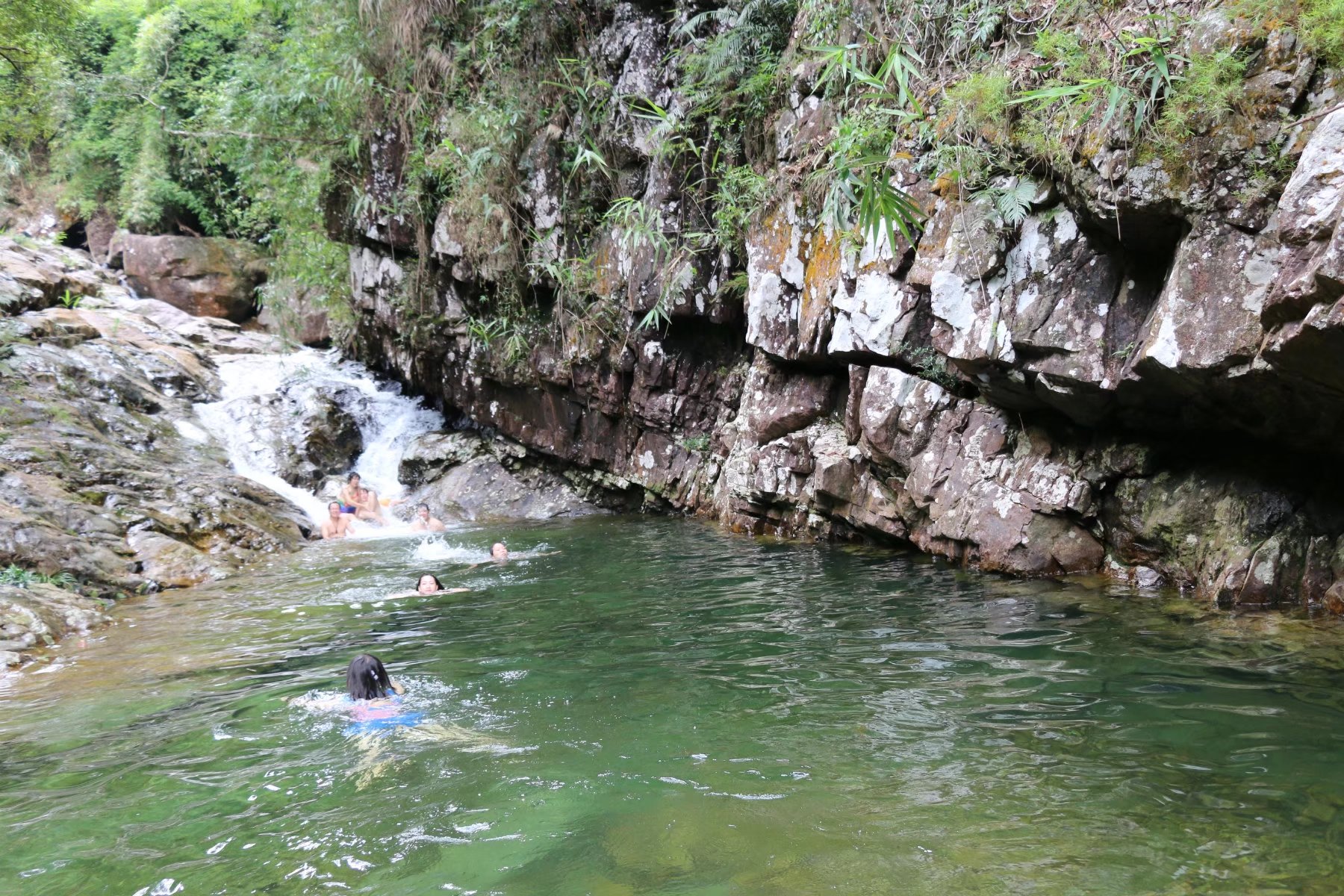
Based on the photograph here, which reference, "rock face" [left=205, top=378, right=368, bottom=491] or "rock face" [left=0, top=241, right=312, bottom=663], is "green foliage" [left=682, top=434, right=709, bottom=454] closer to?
"rock face" [left=0, top=241, right=312, bottom=663]

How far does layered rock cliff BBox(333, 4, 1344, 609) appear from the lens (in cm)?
574

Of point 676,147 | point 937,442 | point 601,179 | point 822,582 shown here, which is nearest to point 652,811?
point 822,582

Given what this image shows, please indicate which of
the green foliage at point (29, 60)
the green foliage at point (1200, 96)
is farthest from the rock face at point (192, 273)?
the green foliage at point (1200, 96)

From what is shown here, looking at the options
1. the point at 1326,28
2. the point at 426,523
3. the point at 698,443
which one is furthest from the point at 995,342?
the point at 426,523

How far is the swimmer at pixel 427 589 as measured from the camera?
27.8ft

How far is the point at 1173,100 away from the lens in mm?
6023

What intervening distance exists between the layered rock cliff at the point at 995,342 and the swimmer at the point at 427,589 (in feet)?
13.7

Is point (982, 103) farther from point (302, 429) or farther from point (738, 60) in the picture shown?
point (302, 429)

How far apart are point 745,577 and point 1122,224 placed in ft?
14.7

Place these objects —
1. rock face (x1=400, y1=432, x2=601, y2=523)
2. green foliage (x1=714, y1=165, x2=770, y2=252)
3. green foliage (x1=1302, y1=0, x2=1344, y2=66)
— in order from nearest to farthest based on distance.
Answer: green foliage (x1=1302, y1=0, x2=1344, y2=66)
green foliage (x1=714, y1=165, x2=770, y2=252)
rock face (x1=400, y1=432, x2=601, y2=523)

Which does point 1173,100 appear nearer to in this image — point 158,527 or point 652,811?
point 652,811

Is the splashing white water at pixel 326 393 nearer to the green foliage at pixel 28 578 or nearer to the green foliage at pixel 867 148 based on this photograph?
the green foliage at pixel 28 578

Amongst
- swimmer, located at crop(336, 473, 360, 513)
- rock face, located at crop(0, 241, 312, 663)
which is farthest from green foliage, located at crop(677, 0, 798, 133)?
rock face, located at crop(0, 241, 312, 663)

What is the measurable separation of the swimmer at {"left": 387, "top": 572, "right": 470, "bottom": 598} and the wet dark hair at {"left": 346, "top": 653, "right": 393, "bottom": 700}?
11.3ft
